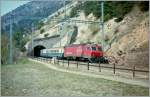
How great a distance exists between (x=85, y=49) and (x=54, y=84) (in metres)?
4.25

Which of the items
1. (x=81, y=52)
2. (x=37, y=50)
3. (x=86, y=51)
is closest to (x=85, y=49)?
(x=86, y=51)

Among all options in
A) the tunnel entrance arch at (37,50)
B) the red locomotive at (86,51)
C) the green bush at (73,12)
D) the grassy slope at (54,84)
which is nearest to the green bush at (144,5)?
the red locomotive at (86,51)

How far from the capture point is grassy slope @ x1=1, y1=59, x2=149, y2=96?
9117 mm

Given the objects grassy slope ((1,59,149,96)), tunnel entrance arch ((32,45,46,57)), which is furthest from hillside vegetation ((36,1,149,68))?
grassy slope ((1,59,149,96))

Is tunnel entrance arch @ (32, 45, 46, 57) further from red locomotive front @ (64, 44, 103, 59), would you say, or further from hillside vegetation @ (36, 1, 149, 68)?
red locomotive front @ (64, 44, 103, 59)

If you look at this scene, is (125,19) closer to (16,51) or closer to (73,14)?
(73,14)

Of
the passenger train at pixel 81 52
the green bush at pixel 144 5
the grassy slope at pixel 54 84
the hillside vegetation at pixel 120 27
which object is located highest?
the green bush at pixel 144 5

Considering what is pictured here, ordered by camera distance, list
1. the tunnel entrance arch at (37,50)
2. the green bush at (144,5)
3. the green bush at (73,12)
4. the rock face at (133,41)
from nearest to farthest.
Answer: the green bush at (144,5), the rock face at (133,41), the green bush at (73,12), the tunnel entrance arch at (37,50)

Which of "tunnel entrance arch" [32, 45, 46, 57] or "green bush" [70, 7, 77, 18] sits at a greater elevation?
"green bush" [70, 7, 77, 18]

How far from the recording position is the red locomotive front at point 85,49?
11386mm

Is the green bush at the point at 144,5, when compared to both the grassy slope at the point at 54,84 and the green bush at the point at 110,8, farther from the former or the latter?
the grassy slope at the point at 54,84

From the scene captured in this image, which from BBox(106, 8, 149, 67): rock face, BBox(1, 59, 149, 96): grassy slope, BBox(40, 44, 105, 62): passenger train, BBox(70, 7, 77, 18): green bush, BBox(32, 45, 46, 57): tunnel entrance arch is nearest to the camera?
BBox(1, 59, 149, 96): grassy slope

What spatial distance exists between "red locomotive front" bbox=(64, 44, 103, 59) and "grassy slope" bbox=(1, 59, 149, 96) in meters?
1.69

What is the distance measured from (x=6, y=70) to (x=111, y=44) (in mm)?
3204
